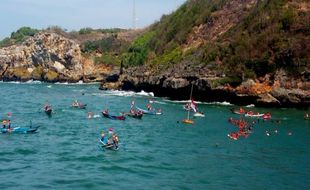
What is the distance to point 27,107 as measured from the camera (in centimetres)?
9250

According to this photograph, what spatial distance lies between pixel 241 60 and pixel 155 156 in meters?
60.2

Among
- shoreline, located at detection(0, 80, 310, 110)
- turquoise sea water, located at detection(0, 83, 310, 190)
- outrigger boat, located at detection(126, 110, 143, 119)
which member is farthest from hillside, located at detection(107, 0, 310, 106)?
outrigger boat, located at detection(126, 110, 143, 119)

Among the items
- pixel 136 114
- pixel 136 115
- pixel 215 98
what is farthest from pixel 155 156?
pixel 215 98

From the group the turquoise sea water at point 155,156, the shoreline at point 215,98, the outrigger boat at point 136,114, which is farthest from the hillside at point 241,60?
the outrigger boat at point 136,114

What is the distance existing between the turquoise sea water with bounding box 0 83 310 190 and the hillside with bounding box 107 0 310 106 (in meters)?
20.1

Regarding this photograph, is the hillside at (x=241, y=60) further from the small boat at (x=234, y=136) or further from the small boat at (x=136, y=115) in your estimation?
the small boat at (x=234, y=136)

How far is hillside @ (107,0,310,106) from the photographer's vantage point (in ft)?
321

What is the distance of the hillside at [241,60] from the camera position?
9781cm

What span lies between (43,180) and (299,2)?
86555 mm

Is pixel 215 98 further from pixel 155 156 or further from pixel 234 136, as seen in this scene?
pixel 155 156

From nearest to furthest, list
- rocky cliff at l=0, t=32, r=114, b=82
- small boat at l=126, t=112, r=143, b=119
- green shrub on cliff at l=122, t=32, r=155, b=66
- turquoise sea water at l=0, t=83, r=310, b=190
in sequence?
turquoise sea water at l=0, t=83, r=310, b=190 → small boat at l=126, t=112, r=143, b=119 → green shrub on cliff at l=122, t=32, r=155, b=66 → rocky cliff at l=0, t=32, r=114, b=82

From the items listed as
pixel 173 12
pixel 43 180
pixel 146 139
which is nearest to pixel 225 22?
pixel 173 12

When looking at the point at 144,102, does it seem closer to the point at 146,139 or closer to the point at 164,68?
the point at 164,68

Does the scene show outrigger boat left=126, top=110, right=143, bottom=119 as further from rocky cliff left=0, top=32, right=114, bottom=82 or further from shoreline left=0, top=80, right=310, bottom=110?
rocky cliff left=0, top=32, right=114, bottom=82
